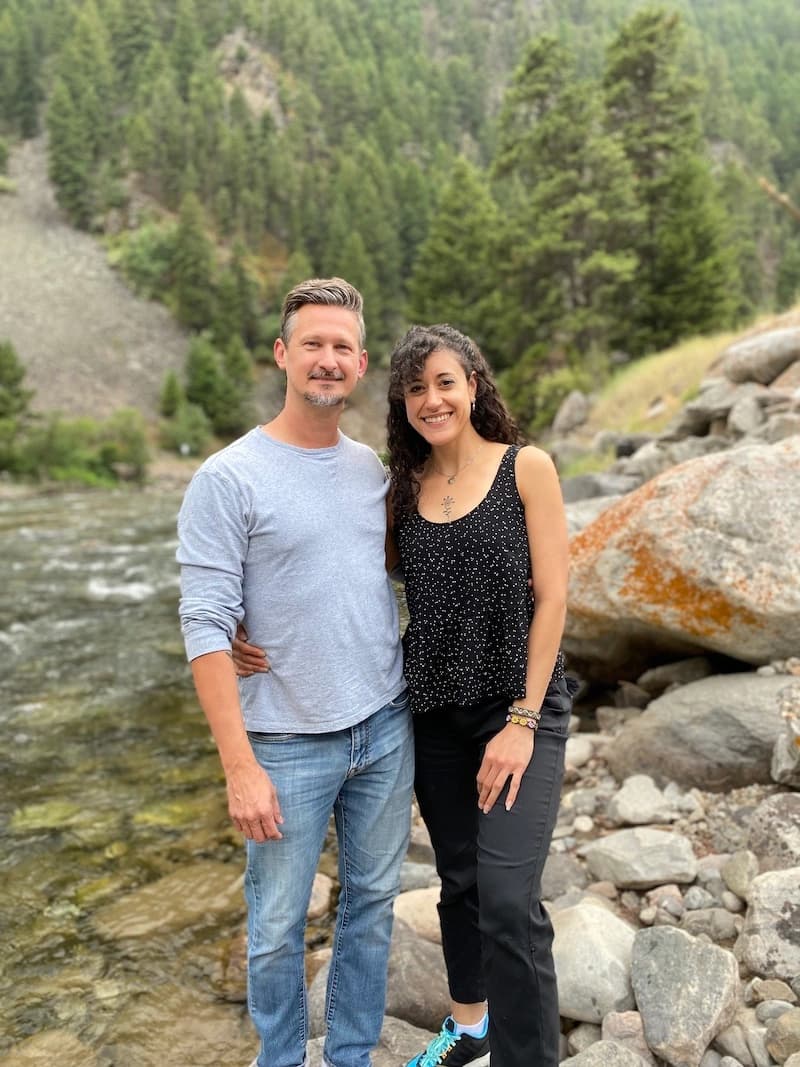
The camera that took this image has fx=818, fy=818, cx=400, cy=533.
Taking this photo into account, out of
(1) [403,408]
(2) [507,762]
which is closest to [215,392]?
(1) [403,408]

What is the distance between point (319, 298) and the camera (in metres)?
2.62

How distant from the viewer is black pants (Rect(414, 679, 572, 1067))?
2.41 metres

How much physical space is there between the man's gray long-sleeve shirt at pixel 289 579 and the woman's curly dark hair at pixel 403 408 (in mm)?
225

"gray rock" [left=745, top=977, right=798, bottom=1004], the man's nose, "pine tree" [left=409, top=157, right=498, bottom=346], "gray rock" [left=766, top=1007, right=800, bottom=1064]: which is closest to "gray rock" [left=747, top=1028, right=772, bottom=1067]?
"gray rock" [left=766, top=1007, right=800, bottom=1064]

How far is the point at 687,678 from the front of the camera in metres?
5.28

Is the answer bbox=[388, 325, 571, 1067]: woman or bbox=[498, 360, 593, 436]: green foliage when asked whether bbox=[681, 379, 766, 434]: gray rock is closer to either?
bbox=[388, 325, 571, 1067]: woman

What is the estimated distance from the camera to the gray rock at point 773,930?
298 cm

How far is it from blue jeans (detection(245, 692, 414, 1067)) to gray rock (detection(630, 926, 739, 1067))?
3.15ft

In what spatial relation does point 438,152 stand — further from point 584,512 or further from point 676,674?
A: point 676,674

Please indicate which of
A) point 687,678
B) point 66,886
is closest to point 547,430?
point 687,678

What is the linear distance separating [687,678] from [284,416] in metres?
3.67

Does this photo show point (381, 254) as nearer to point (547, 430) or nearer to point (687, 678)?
point (547, 430)

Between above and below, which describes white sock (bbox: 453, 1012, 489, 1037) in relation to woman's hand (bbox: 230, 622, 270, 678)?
below

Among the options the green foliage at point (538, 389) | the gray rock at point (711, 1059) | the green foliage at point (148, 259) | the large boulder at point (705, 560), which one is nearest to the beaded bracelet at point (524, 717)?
the gray rock at point (711, 1059)
